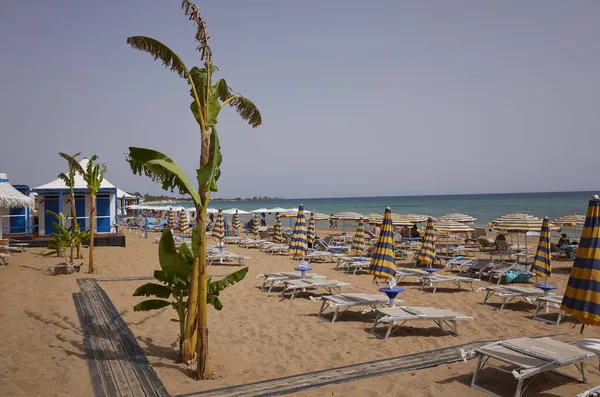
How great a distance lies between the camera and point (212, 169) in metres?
4.54

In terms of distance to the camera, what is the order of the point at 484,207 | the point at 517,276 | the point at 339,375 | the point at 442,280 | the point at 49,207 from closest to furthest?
the point at 339,375 → the point at 442,280 → the point at 517,276 → the point at 49,207 → the point at 484,207

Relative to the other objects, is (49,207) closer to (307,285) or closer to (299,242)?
(299,242)

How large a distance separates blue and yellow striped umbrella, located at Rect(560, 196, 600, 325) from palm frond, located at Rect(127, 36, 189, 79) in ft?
15.9

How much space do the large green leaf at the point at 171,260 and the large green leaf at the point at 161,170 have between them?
644mm

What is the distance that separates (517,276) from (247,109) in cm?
947

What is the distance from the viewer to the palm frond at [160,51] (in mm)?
5000

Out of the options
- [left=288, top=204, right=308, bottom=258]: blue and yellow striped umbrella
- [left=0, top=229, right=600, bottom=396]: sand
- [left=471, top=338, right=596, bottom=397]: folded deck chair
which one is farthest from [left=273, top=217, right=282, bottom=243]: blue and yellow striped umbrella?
[left=471, top=338, right=596, bottom=397]: folded deck chair

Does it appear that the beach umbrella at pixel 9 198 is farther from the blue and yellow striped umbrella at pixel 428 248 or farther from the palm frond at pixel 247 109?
the blue and yellow striped umbrella at pixel 428 248

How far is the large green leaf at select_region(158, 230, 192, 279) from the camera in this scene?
489cm

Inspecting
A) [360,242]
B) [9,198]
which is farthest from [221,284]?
[9,198]

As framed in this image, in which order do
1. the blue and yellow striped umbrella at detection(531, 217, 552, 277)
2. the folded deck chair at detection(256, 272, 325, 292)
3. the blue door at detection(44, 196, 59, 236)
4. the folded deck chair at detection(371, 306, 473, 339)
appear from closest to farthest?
the folded deck chair at detection(371, 306, 473, 339) → the blue and yellow striped umbrella at detection(531, 217, 552, 277) → the folded deck chair at detection(256, 272, 325, 292) → the blue door at detection(44, 196, 59, 236)

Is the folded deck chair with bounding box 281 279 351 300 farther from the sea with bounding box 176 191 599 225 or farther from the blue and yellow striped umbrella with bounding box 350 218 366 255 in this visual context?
the sea with bounding box 176 191 599 225

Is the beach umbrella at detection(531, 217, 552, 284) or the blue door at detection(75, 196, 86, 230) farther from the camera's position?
the blue door at detection(75, 196, 86, 230)

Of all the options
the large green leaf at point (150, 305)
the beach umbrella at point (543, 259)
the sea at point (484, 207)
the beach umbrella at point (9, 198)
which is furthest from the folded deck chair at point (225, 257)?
the sea at point (484, 207)
